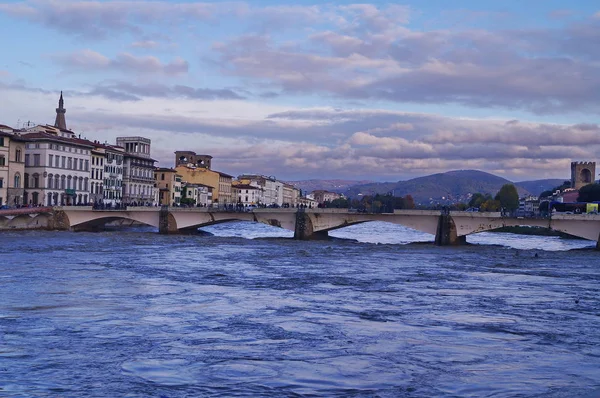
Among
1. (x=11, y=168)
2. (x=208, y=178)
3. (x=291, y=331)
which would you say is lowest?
(x=291, y=331)

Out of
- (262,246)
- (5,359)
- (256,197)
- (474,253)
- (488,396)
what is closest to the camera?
(488,396)

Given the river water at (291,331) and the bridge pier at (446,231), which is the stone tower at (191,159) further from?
the river water at (291,331)

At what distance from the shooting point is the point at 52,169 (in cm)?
8238

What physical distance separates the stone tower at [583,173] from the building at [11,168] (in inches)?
5357

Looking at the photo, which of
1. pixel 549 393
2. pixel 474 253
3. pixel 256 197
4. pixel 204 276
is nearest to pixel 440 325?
pixel 549 393

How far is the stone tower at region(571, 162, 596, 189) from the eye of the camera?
604 ft

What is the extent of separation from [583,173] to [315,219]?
13472 cm

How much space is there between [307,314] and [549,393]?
9.00 meters

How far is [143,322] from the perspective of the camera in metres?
19.5

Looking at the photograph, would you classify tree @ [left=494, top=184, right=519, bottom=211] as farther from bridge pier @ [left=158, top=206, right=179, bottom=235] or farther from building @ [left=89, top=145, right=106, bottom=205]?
bridge pier @ [left=158, top=206, right=179, bottom=235]

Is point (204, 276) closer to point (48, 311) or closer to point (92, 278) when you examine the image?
point (92, 278)

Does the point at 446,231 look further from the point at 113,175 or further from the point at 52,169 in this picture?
the point at 113,175

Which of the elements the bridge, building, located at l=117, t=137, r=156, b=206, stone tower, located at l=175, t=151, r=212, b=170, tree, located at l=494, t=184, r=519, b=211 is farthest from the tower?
tree, located at l=494, t=184, r=519, b=211

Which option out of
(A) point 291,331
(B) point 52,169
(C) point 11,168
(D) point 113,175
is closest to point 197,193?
(D) point 113,175
